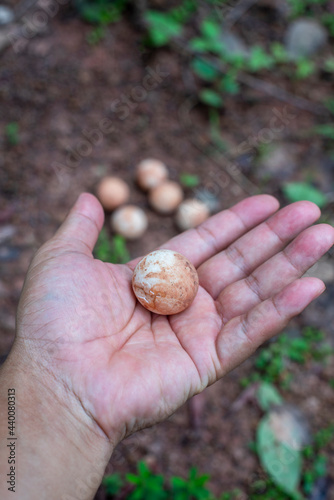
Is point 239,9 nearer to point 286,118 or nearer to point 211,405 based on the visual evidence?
point 286,118

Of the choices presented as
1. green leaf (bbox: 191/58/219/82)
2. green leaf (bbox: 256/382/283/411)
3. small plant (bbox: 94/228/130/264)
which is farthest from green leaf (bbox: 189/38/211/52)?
green leaf (bbox: 256/382/283/411)

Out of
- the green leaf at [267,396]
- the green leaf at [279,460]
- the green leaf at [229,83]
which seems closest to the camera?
the green leaf at [279,460]

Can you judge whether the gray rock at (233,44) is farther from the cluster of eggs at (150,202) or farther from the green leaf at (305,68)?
the cluster of eggs at (150,202)

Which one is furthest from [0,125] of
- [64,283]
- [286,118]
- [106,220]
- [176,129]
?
[286,118]

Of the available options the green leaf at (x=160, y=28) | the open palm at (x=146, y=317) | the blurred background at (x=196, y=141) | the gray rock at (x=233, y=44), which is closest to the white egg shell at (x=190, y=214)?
the blurred background at (x=196, y=141)

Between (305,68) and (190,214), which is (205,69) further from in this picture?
(190,214)

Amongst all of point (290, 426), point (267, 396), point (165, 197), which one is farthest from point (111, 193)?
point (290, 426)

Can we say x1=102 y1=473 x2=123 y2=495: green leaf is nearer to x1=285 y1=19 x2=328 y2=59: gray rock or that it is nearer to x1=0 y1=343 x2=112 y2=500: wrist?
x1=0 y1=343 x2=112 y2=500: wrist
